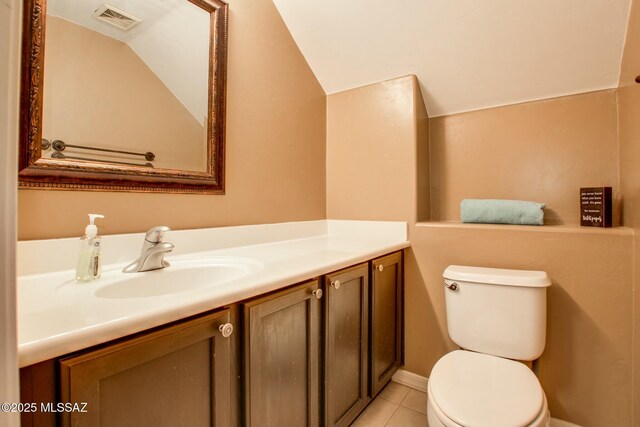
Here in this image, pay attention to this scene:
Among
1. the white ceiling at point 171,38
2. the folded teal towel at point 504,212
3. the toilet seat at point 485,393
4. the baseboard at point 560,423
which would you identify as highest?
the white ceiling at point 171,38

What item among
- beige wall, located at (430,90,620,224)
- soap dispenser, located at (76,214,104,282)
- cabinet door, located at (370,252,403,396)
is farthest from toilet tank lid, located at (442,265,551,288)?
soap dispenser, located at (76,214,104,282)

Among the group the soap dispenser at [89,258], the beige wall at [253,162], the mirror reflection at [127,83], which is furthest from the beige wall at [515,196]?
the soap dispenser at [89,258]

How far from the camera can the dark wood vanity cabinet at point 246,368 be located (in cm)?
56

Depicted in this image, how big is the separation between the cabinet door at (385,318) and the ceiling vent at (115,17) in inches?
54.6

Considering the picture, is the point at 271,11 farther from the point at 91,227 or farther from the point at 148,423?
the point at 148,423

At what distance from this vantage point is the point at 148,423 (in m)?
Answer: 0.65

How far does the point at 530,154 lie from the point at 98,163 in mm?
2117

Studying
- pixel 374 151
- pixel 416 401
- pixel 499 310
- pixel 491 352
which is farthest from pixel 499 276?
pixel 374 151

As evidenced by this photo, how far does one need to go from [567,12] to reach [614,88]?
1.73ft

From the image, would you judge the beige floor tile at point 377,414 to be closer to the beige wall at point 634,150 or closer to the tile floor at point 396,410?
the tile floor at point 396,410

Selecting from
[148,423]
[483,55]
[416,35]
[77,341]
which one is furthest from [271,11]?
[148,423]

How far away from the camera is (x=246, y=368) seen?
84cm

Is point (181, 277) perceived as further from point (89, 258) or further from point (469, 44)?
point (469, 44)

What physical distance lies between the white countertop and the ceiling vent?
0.77 m
